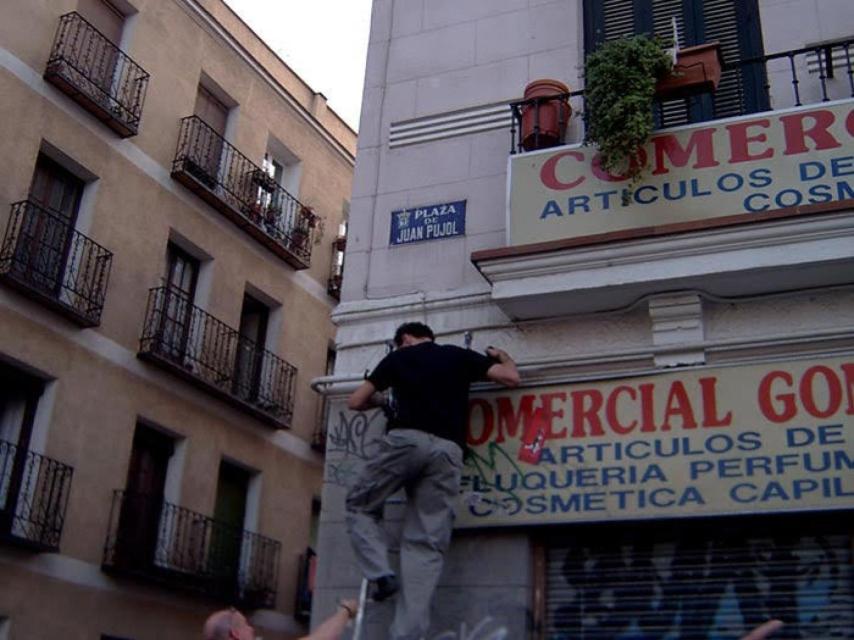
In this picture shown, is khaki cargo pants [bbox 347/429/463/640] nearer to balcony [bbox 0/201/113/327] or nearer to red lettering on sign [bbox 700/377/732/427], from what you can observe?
red lettering on sign [bbox 700/377/732/427]

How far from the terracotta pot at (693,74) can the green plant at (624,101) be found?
9 centimetres

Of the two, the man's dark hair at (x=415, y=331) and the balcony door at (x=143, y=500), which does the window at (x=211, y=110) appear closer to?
the balcony door at (x=143, y=500)

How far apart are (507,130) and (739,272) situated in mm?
2419

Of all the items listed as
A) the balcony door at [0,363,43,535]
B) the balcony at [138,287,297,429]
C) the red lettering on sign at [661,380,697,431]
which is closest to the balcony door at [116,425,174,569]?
the balcony at [138,287,297,429]

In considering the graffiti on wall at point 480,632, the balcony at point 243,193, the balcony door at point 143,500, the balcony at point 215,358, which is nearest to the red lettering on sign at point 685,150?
the graffiti on wall at point 480,632

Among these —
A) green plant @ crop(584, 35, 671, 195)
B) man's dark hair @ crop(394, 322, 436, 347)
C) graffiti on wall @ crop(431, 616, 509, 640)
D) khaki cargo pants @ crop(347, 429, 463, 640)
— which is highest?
green plant @ crop(584, 35, 671, 195)

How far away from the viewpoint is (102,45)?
54.0 feet

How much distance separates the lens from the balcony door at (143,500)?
15445mm

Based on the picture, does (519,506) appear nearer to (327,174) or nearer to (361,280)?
(361,280)

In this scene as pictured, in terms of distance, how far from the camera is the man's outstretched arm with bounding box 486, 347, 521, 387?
23.7ft

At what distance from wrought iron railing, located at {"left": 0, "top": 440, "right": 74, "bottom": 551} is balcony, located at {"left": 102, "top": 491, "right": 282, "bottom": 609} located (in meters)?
1.09

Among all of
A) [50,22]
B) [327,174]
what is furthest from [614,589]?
[327,174]

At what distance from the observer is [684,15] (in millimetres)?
9070

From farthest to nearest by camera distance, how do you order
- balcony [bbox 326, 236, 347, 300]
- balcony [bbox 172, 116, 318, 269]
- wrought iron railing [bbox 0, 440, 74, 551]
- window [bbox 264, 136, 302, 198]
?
balcony [bbox 326, 236, 347, 300] → window [bbox 264, 136, 302, 198] → balcony [bbox 172, 116, 318, 269] → wrought iron railing [bbox 0, 440, 74, 551]
